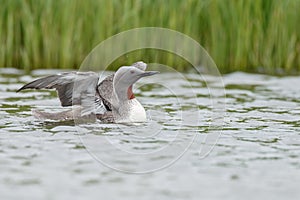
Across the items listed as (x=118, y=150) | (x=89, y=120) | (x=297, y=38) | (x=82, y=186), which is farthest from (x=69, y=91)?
(x=297, y=38)

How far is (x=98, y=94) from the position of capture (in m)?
8.92

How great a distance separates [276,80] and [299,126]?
338 cm

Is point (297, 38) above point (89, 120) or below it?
above

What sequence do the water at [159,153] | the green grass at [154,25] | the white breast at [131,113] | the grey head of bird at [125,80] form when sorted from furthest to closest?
the green grass at [154,25]
the grey head of bird at [125,80]
the white breast at [131,113]
the water at [159,153]

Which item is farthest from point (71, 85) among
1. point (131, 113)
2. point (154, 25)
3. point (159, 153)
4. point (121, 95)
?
point (154, 25)

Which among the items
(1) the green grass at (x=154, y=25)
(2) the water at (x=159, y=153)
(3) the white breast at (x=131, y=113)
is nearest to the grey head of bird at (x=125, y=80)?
Answer: (3) the white breast at (x=131, y=113)

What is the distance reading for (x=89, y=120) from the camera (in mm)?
8703

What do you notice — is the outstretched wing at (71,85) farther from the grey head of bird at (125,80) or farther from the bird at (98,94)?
the grey head of bird at (125,80)

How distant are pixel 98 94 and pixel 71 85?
299 mm

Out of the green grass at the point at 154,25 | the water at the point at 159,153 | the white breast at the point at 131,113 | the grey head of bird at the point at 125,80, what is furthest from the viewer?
the green grass at the point at 154,25

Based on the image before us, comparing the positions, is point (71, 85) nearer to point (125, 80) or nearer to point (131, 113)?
point (125, 80)

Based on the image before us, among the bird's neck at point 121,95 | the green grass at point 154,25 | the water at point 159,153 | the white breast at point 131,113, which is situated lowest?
the water at point 159,153

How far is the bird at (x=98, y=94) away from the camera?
8.62m

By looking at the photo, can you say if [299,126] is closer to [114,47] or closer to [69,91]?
[69,91]
